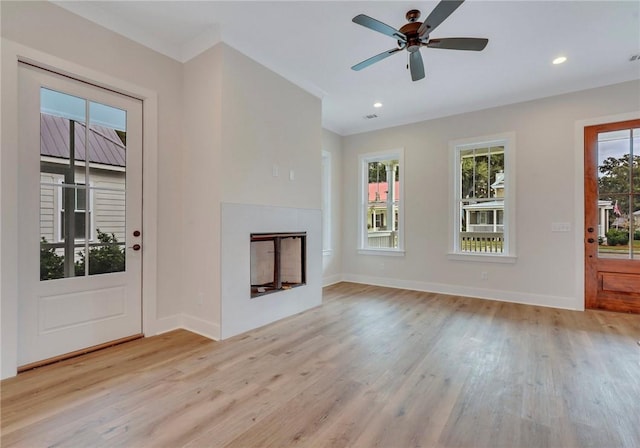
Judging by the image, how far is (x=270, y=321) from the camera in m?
3.45

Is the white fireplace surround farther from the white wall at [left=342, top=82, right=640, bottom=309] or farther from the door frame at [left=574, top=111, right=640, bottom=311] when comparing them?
the door frame at [left=574, top=111, right=640, bottom=311]

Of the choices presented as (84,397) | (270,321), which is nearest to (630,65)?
(270,321)

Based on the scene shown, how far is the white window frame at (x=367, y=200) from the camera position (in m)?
5.36

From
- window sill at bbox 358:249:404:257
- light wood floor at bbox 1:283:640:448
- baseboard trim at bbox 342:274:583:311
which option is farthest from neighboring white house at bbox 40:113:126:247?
baseboard trim at bbox 342:274:583:311

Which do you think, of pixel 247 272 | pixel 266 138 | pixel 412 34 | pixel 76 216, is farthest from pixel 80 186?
pixel 412 34

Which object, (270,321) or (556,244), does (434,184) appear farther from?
(270,321)

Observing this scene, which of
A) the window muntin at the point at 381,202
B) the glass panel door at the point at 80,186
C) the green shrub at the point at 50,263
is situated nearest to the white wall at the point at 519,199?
the window muntin at the point at 381,202

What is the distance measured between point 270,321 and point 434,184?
134 inches

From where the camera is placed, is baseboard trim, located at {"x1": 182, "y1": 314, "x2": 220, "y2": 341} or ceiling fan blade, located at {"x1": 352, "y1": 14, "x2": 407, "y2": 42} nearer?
ceiling fan blade, located at {"x1": 352, "y1": 14, "x2": 407, "y2": 42}

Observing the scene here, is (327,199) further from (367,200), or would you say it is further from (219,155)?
(219,155)

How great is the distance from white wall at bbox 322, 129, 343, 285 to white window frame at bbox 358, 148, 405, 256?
0.41 metres

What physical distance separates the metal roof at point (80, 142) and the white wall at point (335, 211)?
11.4ft

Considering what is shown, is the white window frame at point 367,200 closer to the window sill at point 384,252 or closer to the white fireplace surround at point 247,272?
the window sill at point 384,252

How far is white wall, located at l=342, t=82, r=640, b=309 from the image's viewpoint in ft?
13.3
